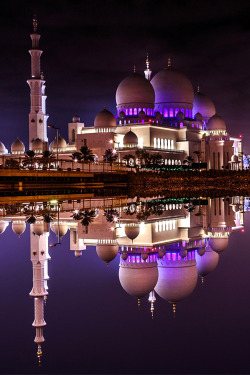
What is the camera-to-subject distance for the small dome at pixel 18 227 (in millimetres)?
7802

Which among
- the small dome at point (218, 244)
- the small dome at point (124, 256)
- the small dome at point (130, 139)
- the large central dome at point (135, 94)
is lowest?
the small dome at point (124, 256)

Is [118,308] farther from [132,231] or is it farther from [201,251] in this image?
[132,231]

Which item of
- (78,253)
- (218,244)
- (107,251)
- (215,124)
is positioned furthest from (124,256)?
(215,124)

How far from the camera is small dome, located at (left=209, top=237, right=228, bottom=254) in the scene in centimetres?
597

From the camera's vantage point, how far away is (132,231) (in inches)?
310

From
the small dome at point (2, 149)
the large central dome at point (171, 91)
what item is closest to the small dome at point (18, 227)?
the large central dome at point (171, 91)

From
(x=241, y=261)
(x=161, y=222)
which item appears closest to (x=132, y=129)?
(x=161, y=222)

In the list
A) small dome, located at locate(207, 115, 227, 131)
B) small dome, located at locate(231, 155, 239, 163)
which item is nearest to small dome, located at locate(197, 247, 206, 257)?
small dome, located at locate(231, 155, 239, 163)

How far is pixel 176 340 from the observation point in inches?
111

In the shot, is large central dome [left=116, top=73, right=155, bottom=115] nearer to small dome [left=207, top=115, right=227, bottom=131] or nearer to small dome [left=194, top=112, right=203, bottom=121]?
small dome [left=194, top=112, right=203, bottom=121]

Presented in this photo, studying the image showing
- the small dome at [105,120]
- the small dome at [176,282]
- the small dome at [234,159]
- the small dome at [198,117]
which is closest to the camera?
the small dome at [176,282]

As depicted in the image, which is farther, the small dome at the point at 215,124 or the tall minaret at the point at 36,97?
the small dome at the point at 215,124

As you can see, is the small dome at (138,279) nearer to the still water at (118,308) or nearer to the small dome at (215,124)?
the still water at (118,308)

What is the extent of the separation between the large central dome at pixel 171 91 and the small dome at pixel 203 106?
5.09 metres
